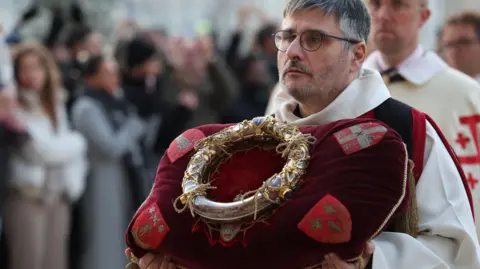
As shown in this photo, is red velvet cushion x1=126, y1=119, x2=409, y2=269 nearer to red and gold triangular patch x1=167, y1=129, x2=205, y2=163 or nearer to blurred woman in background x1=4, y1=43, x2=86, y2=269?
red and gold triangular patch x1=167, y1=129, x2=205, y2=163

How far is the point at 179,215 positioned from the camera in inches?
138

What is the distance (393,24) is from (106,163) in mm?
3931

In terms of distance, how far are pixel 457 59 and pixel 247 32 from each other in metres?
6.35

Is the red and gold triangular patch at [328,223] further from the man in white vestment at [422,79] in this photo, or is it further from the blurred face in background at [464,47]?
the blurred face in background at [464,47]

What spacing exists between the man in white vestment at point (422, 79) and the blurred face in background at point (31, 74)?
3564 mm

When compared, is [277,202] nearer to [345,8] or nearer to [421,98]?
[345,8]

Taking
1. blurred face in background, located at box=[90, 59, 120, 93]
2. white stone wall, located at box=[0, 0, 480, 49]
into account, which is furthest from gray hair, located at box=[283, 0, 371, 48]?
→ white stone wall, located at box=[0, 0, 480, 49]

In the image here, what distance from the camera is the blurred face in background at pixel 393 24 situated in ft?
15.8

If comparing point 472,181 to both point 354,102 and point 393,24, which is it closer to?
point 393,24

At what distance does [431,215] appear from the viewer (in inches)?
140

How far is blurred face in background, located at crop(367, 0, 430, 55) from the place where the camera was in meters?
4.81

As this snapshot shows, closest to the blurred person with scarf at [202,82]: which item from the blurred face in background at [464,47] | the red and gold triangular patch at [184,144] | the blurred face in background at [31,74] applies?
the blurred face in background at [31,74]

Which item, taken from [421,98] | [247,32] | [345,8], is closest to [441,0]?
[247,32]

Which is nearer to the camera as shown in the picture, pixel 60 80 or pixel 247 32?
pixel 60 80
